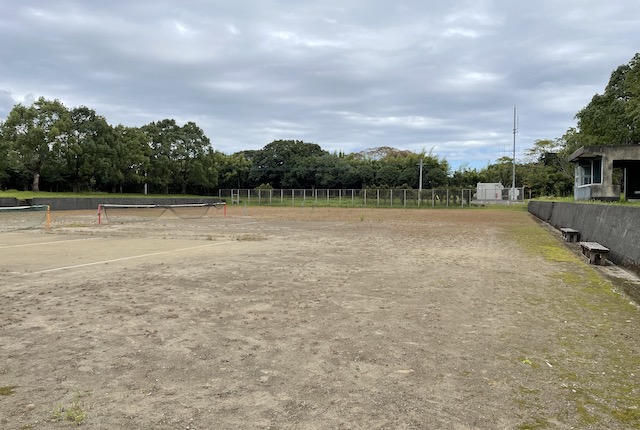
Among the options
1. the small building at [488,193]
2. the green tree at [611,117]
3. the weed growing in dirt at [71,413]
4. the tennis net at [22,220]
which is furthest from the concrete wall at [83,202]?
the green tree at [611,117]

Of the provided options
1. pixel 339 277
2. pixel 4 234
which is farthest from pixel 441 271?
pixel 4 234

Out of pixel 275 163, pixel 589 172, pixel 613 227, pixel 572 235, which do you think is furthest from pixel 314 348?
pixel 275 163

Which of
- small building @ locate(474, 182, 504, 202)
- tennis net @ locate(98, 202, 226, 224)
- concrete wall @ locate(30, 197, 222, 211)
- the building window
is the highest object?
the building window

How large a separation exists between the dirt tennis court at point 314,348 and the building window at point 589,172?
2011 centimetres

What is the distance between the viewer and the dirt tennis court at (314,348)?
A: 10.4 feet

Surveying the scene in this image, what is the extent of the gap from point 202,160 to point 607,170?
173 ft

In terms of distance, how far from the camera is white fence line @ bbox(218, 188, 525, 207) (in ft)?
169

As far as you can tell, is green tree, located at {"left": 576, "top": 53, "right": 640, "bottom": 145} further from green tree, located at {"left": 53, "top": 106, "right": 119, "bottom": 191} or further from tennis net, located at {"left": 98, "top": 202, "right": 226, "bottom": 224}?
green tree, located at {"left": 53, "top": 106, "right": 119, "bottom": 191}

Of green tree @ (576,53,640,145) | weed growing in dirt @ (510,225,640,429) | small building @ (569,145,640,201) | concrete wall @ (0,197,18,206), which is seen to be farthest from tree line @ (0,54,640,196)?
weed growing in dirt @ (510,225,640,429)

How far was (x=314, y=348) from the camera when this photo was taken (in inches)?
175

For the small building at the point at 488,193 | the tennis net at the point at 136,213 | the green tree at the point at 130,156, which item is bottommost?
the tennis net at the point at 136,213

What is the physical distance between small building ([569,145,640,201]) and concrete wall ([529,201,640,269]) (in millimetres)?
8756

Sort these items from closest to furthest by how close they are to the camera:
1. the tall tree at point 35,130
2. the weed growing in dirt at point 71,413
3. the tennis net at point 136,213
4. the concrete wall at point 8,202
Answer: the weed growing in dirt at point 71,413, the tennis net at point 136,213, the concrete wall at point 8,202, the tall tree at point 35,130

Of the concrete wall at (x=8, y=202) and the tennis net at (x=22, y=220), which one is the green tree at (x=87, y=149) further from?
the tennis net at (x=22, y=220)
